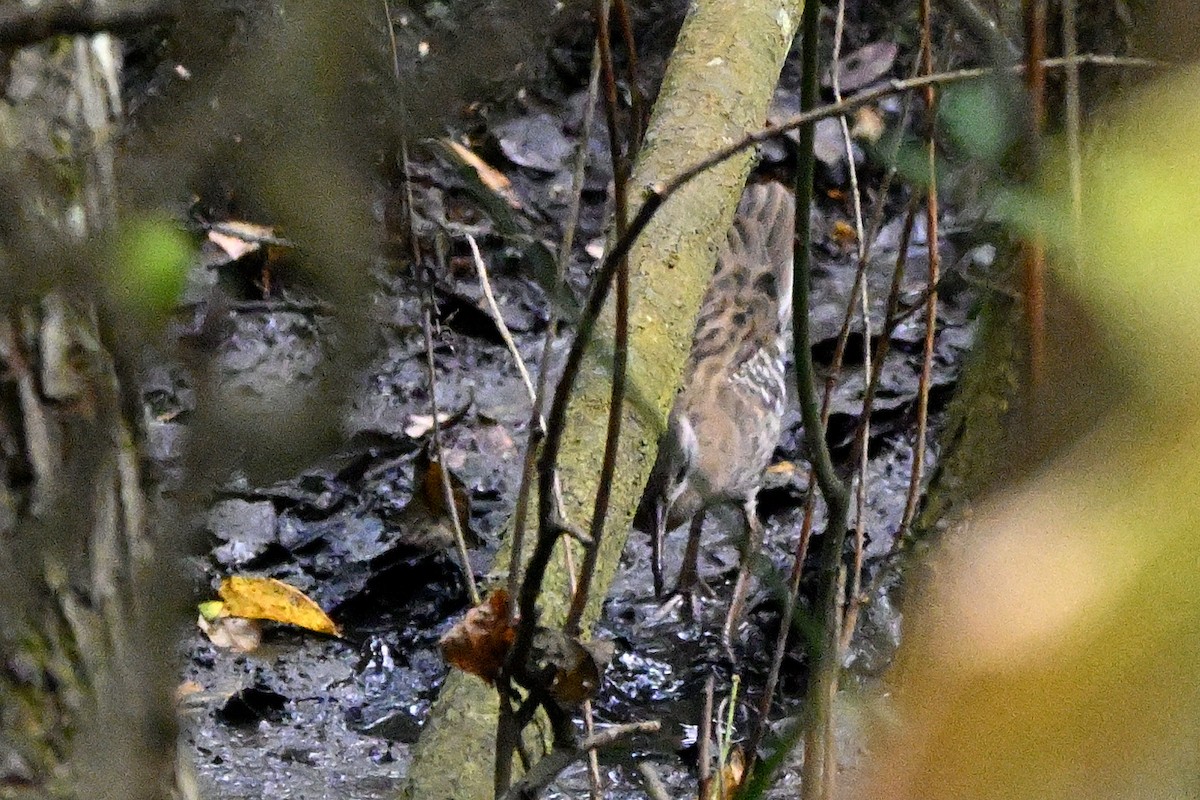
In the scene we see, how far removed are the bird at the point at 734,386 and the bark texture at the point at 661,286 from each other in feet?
2.99

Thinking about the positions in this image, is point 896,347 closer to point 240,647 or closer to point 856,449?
point 240,647

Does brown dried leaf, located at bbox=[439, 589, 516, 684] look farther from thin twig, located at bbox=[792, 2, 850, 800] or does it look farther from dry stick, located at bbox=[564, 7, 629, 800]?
thin twig, located at bbox=[792, 2, 850, 800]

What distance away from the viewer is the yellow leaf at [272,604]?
371cm

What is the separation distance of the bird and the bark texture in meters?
0.91

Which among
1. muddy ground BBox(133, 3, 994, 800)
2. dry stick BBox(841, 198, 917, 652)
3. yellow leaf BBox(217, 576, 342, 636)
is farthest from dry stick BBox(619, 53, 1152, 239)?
yellow leaf BBox(217, 576, 342, 636)

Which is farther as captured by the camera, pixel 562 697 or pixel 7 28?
pixel 562 697

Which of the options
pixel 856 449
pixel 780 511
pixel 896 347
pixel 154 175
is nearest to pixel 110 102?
pixel 154 175

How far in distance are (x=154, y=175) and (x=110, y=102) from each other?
85 centimetres

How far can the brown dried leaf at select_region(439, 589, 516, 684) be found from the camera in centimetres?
172

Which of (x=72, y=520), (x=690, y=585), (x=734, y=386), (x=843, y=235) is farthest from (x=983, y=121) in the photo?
(x=843, y=235)

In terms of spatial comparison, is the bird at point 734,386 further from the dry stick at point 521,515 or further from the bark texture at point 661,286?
the dry stick at point 521,515

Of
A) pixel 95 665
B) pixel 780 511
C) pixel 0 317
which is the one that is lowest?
pixel 95 665

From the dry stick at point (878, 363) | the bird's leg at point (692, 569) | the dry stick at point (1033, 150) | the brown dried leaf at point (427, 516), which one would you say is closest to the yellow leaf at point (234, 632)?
the brown dried leaf at point (427, 516)

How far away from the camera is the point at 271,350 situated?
444 cm
